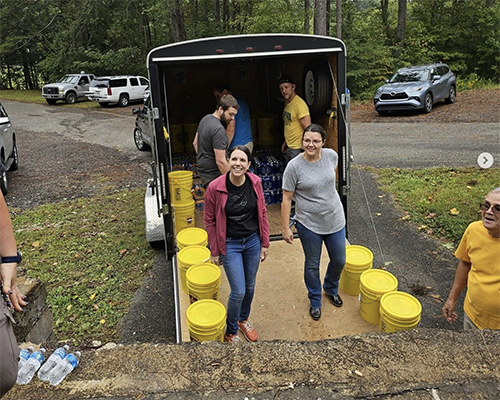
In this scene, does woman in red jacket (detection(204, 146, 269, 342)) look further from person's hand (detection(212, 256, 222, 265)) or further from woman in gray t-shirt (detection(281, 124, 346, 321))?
woman in gray t-shirt (detection(281, 124, 346, 321))

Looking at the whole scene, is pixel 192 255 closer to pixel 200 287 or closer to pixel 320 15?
pixel 200 287

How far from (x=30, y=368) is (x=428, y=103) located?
51.9ft

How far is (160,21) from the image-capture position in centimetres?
2772

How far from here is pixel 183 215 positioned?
6086 millimetres

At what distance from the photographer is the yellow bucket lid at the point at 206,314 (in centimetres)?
341

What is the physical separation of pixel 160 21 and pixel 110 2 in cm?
321

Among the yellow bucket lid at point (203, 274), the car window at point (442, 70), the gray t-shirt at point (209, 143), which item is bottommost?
the yellow bucket lid at point (203, 274)

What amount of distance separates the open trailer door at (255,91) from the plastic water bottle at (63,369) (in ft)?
9.37

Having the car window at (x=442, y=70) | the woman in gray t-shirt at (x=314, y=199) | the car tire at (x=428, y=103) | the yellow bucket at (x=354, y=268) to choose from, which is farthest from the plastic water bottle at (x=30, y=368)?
the car window at (x=442, y=70)

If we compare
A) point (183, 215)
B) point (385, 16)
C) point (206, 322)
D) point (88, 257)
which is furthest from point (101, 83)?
point (206, 322)

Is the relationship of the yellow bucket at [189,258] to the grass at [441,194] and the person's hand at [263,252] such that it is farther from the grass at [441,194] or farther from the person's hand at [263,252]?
the grass at [441,194]

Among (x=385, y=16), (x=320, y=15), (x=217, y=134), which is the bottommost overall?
(x=217, y=134)

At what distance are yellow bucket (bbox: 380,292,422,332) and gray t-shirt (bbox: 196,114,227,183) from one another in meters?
2.47

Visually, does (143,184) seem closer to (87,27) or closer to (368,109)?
(368,109)
